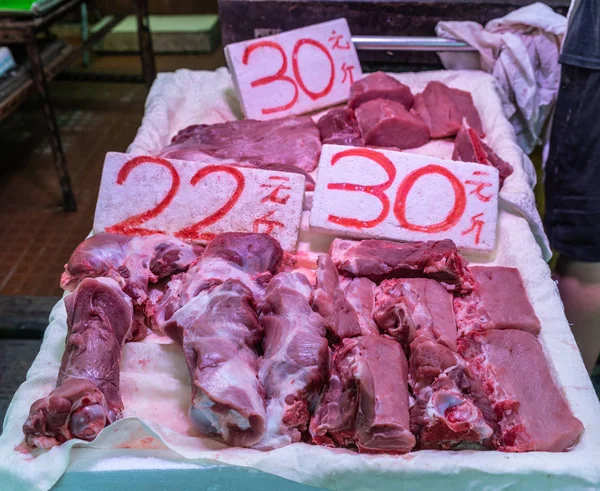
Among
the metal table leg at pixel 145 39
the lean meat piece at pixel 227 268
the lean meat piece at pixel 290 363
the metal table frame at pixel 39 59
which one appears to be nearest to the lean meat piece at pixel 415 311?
the lean meat piece at pixel 290 363

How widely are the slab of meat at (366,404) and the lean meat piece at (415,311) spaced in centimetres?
12

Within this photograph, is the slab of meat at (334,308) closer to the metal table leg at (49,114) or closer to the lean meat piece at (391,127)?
the lean meat piece at (391,127)

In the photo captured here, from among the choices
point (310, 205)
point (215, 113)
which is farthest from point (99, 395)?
point (215, 113)

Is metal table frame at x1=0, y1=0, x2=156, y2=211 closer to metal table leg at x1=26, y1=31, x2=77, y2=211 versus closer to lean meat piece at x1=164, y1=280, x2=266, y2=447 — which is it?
metal table leg at x1=26, y1=31, x2=77, y2=211

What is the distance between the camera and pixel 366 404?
4.77 feet

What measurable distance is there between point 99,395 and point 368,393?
0.70 m

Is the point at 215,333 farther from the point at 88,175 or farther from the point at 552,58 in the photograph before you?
the point at 88,175

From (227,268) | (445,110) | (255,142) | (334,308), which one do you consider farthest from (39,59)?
(334,308)

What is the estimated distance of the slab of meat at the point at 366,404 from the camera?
4.75ft

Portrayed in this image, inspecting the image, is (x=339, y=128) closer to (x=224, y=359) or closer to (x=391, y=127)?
(x=391, y=127)

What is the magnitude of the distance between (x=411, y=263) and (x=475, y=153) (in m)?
0.84

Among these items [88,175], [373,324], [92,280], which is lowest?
[88,175]

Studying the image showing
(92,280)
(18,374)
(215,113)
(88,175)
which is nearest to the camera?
(92,280)

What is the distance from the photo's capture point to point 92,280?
1743 millimetres
